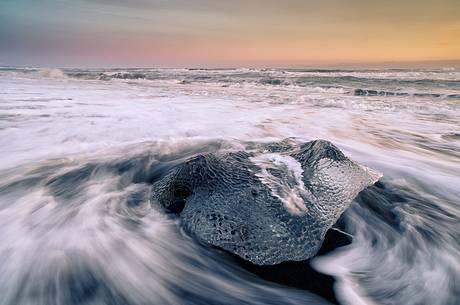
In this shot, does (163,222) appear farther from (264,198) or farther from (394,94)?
(394,94)

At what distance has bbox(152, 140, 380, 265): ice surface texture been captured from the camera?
→ 2357 mm

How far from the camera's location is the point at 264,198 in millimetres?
2553

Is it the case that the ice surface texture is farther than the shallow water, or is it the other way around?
the ice surface texture

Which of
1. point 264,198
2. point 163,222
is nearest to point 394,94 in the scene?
point 264,198

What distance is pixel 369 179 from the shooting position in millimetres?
3736

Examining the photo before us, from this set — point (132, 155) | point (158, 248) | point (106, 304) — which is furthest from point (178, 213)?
point (132, 155)

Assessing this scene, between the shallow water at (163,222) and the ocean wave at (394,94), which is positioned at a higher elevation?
the shallow water at (163,222)

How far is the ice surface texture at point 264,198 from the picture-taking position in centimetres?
236

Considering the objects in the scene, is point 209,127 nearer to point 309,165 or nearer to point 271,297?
point 309,165

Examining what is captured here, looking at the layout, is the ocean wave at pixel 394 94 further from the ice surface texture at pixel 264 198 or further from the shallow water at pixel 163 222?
the ice surface texture at pixel 264 198

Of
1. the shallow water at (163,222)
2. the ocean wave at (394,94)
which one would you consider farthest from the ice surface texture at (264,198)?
the ocean wave at (394,94)

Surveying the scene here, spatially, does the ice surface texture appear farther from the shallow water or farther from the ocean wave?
the ocean wave

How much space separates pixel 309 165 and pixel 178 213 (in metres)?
1.42

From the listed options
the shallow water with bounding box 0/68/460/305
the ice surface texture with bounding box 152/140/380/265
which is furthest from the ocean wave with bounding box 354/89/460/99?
the ice surface texture with bounding box 152/140/380/265
